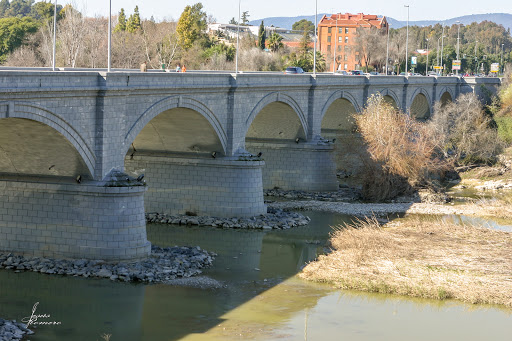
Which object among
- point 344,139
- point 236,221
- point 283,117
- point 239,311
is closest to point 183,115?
point 236,221

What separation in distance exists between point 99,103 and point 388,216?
58.9 feet

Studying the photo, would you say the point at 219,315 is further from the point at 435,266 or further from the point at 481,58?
the point at 481,58

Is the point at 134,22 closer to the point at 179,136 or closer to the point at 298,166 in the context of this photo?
the point at 298,166

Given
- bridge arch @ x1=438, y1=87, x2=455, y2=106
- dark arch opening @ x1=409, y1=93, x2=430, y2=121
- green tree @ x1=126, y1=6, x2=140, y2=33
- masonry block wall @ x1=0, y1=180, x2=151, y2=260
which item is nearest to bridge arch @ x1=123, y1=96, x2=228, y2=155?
masonry block wall @ x1=0, y1=180, x2=151, y2=260

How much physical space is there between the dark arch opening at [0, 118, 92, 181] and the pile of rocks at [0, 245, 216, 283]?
9.40ft

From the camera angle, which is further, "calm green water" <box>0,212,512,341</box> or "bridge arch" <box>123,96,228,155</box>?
"bridge arch" <box>123,96,228,155</box>

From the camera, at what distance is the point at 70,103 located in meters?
25.8

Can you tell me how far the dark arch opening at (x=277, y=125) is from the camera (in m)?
45.2

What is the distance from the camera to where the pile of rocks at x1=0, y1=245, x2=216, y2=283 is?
26.0 metres

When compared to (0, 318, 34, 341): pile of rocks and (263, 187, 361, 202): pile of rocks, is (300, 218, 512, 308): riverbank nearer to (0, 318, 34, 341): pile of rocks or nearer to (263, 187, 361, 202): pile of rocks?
(0, 318, 34, 341): pile of rocks

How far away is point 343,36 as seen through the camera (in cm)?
11238

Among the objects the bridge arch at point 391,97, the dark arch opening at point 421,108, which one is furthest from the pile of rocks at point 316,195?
the dark arch opening at point 421,108

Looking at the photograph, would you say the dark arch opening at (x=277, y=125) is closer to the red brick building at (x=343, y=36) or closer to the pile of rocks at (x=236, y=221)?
the pile of rocks at (x=236, y=221)

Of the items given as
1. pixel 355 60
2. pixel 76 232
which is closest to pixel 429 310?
pixel 76 232
